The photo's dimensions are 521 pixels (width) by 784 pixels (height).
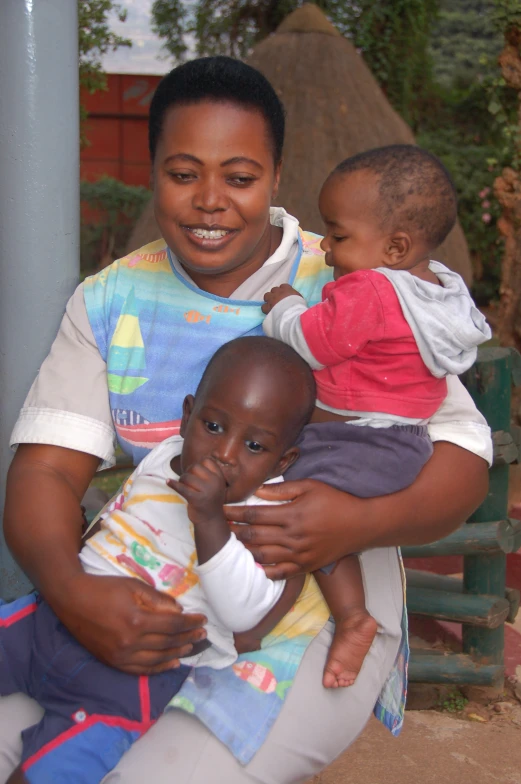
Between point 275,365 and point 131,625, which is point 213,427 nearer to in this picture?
point 275,365

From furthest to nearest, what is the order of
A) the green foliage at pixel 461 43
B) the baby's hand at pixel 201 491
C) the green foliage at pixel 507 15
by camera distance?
the green foliage at pixel 461 43 → the green foliage at pixel 507 15 → the baby's hand at pixel 201 491

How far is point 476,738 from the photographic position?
3.33 metres

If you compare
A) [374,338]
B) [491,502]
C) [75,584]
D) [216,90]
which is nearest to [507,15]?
[491,502]

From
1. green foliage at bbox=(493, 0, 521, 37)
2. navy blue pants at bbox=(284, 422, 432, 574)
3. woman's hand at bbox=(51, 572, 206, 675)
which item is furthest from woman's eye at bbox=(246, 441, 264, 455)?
green foliage at bbox=(493, 0, 521, 37)

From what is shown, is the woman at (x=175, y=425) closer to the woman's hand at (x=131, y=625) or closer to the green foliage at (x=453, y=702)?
the woman's hand at (x=131, y=625)

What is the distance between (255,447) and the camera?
1997 millimetres

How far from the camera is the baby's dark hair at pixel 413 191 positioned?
2.24m

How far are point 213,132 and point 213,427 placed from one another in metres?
0.69

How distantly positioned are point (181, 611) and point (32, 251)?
104 cm

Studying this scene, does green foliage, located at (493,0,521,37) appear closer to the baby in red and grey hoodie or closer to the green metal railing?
the green metal railing

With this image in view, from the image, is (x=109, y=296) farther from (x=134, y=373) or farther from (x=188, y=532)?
(x=188, y=532)

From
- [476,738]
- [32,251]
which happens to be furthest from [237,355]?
[476,738]

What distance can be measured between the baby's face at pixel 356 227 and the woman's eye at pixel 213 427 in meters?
0.55

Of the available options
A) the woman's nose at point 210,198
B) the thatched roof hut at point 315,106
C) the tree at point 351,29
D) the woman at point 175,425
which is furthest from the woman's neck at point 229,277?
the tree at point 351,29
